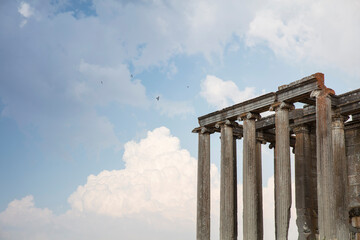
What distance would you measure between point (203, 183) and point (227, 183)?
2.94 m

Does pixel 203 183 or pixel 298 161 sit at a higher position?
pixel 298 161

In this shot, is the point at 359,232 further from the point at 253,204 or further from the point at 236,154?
the point at 236,154

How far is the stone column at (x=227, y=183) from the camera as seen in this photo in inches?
1731

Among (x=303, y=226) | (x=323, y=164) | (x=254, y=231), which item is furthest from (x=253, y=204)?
(x=323, y=164)

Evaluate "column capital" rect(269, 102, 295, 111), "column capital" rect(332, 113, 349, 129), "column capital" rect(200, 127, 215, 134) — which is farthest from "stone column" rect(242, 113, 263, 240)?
"column capital" rect(332, 113, 349, 129)

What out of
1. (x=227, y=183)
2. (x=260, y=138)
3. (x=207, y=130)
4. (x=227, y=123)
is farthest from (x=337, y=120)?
(x=207, y=130)

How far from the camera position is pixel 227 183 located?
4466 cm

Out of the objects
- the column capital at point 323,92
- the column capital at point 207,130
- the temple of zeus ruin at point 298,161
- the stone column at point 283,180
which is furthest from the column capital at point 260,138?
the column capital at point 323,92

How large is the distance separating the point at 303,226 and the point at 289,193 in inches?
241

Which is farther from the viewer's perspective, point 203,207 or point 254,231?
point 203,207

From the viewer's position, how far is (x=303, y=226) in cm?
4350

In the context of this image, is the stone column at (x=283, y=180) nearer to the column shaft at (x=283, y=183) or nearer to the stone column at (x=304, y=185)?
the column shaft at (x=283, y=183)

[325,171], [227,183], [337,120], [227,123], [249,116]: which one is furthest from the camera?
[227,123]

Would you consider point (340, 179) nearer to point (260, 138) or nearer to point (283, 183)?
point (283, 183)
